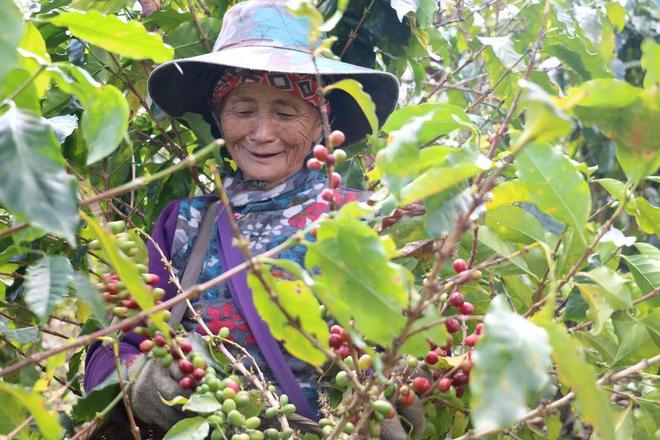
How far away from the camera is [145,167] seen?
2248mm

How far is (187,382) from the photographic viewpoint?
4.37 ft

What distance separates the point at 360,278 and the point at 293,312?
108mm

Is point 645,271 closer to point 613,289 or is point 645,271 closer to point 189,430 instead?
point 613,289

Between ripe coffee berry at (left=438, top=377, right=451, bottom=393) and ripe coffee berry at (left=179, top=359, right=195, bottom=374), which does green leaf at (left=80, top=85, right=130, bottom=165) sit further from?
ripe coffee berry at (left=438, top=377, right=451, bottom=393)

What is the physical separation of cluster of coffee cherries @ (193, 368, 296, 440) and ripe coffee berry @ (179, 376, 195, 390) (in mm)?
13

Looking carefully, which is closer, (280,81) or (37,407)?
(37,407)

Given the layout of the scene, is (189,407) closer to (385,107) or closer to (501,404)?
(501,404)

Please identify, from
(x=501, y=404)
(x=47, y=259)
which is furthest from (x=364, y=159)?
(x=501, y=404)

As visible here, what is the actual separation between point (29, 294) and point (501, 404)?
1.83 ft

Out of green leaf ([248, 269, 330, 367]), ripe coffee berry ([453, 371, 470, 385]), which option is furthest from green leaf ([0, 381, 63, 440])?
ripe coffee berry ([453, 371, 470, 385])

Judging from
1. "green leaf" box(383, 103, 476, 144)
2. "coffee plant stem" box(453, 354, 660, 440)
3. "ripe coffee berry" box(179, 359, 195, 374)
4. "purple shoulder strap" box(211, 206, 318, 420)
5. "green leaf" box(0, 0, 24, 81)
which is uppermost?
"green leaf" box(0, 0, 24, 81)

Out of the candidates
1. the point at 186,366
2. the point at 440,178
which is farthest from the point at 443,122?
the point at 186,366

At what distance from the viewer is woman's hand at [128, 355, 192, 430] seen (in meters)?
1.37

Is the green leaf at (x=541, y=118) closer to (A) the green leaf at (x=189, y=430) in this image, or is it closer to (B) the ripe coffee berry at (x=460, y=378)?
(B) the ripe coffee berry at (x=460, y=378)
